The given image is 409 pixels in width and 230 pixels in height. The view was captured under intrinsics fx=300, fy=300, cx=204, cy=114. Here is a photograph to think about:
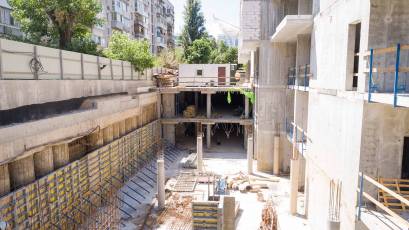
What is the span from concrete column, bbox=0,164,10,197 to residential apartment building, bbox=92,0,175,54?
19.9 meters

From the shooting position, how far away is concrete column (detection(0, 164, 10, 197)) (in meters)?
8.63

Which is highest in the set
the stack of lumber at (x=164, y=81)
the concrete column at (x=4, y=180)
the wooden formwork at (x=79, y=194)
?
the stack of lumber at (x=164, y=81)

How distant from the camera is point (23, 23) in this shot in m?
17.1

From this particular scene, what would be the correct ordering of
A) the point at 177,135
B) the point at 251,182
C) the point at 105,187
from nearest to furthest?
the point at 105,187, the point at 251,182, the point at 177,135

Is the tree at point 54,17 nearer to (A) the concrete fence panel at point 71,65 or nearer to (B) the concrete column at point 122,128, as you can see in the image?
(A) the concrete fence panel at point 71,65

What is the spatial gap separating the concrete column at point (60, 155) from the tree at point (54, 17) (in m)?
8.41

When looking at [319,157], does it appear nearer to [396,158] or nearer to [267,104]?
[396,158]

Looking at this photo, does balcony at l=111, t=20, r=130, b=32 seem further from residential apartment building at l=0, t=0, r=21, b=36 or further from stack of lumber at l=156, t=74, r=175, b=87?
stack of lumber at l=156, t=74, r=175, b=87

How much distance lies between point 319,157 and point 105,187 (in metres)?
10.3

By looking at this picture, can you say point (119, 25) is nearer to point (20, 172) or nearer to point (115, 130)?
point (115, 130)

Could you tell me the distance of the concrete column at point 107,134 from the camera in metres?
15.5

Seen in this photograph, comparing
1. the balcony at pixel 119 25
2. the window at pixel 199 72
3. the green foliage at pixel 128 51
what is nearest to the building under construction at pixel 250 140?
the green foliage at pixel 128 51

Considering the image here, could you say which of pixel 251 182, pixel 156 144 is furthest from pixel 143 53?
pixel 251 182

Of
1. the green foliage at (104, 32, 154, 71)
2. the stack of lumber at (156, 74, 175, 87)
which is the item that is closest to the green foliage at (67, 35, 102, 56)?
the green foliage at (104, 32, 154, 71)
